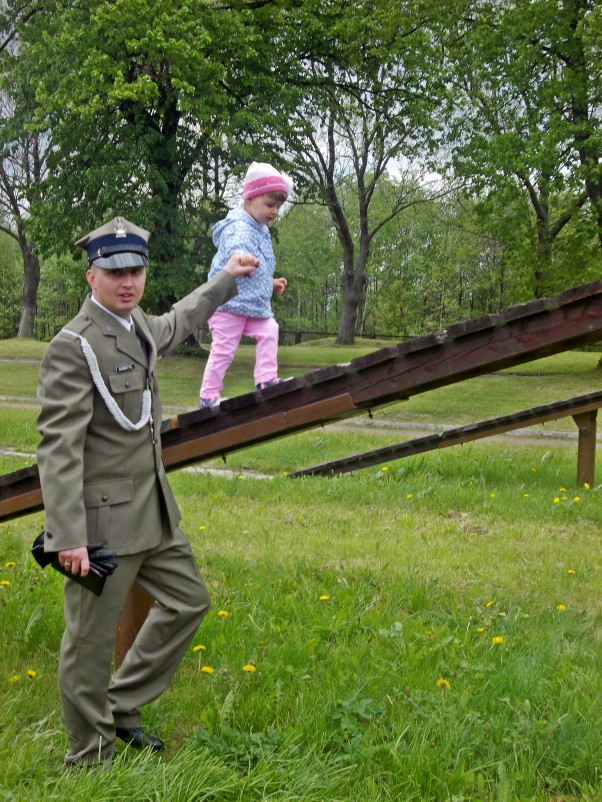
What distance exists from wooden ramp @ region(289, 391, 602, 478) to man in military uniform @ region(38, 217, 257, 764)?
15.5ft

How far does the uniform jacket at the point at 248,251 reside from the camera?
4.44 m

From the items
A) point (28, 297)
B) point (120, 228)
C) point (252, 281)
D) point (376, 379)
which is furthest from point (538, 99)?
point (28, 297)

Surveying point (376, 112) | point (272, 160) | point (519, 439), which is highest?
point (376, 112)

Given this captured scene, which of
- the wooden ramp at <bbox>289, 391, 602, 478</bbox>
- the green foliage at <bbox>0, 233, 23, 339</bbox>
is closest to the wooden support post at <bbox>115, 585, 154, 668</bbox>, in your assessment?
the wooden ramp at <bbox>289, 391, 602, 478</bbox>

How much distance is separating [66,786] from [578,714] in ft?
6.47

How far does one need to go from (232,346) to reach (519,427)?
141 inches

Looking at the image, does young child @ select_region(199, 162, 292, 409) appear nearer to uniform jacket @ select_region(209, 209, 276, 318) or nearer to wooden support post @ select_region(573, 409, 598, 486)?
uniform jacket @ select_region(209, 209, 276, 318)

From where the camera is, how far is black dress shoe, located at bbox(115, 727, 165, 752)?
3145mm

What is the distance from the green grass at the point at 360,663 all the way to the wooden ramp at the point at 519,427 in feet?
2.06

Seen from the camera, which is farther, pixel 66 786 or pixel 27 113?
pixel 27 113

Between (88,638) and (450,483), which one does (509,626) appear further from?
(450,483)

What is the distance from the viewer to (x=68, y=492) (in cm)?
279

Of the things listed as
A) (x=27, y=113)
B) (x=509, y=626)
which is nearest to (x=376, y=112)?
(x=27, y=113)

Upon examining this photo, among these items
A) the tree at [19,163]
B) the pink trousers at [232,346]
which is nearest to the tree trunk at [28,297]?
the tree at [19,163]
